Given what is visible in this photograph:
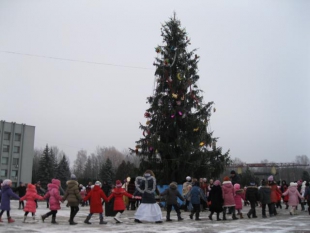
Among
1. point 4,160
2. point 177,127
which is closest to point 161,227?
point 177,127

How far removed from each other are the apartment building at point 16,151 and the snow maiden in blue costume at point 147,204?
69.4 metres

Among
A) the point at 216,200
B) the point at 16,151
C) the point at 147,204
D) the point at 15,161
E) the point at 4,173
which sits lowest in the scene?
the point at 147,204

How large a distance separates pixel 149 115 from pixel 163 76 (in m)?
2.81

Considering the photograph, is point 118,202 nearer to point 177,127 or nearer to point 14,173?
point 177,127

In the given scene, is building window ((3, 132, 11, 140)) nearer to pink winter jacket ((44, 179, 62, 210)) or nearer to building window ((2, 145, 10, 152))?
building window ((2, 145, 10, 152))

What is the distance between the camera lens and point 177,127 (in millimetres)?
25016

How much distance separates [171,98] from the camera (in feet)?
83.0

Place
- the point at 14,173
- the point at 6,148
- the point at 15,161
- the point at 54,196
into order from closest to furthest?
1. the point at 54,196
2. the point at 6,148
3. the point at 14,173
4. the point at 15,161

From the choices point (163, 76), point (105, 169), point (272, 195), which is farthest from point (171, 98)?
point (105, 169)

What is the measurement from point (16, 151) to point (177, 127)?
6381 cm

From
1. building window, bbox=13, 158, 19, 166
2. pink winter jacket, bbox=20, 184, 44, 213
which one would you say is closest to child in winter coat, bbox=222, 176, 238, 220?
pink winter jacket, bbox=20, 184, 44, 213

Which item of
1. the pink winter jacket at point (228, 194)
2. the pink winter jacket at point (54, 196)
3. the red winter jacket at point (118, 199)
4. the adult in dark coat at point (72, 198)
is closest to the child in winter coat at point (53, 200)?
the pink winter jacket at point (54, 196)

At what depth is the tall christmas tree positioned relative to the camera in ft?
79.7

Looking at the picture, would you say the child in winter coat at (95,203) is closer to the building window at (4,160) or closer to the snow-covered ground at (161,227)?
the snow-covered ground at (161,227)
